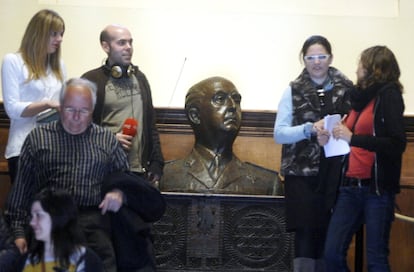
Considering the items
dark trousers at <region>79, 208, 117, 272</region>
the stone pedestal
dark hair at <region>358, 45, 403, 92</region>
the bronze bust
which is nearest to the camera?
dark trousers at <region>79, 208, 117, 272</region>

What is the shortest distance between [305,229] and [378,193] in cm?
48

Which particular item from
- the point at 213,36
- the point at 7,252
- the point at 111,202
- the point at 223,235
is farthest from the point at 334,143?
the point at 213,36

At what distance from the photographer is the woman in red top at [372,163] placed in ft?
12.4

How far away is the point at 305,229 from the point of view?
4082 millimetres

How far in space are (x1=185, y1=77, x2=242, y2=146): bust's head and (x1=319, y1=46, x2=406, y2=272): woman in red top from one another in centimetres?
103

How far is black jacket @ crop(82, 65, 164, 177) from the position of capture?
160 inches

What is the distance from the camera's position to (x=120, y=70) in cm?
411

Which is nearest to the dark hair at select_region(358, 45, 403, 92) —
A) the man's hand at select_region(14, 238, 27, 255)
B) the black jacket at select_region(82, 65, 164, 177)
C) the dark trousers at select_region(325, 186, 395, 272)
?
the dark trousers at select_region(325, 186, 395, 272)

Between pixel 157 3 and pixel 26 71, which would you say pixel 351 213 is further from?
pixel 157 3

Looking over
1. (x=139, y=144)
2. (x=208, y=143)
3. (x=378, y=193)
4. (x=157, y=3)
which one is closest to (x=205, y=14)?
(x=157, y=3)

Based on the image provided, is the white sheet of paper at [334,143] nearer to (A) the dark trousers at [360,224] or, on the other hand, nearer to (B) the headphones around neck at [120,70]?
(A) the dark trousers at [360,224]

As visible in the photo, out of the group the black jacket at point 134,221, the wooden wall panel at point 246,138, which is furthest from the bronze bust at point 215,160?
the black jacket at point 134,221

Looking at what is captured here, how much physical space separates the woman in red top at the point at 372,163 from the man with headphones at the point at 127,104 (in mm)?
849

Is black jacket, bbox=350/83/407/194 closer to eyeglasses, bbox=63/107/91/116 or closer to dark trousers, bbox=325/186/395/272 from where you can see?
dark trousers, bbox=325/186/395/272
